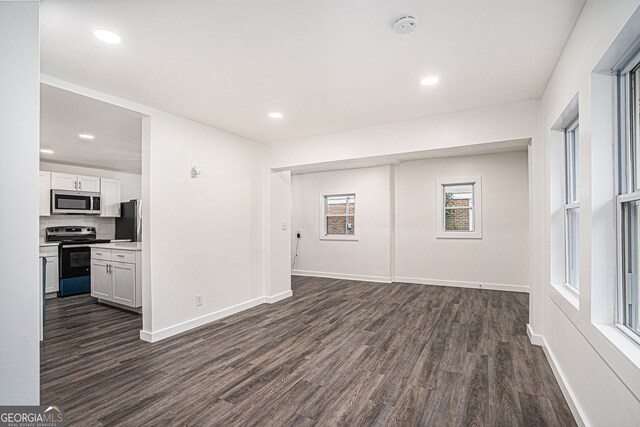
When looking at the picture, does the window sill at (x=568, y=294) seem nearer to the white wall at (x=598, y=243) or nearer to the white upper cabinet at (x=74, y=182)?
the white wall at (x=598, y=243)

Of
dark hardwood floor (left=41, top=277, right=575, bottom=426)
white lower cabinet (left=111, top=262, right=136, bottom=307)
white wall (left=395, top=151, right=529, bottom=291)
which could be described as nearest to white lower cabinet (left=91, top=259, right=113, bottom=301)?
white lower cabinet (left=111, top=262, right=136, bottom=307)

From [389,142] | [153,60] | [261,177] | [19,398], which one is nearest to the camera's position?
[19,398]

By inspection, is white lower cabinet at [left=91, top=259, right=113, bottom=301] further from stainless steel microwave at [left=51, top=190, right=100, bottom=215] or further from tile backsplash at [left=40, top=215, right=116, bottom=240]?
tile backsplash at [left=40, top=215, right=116, bottom=240]

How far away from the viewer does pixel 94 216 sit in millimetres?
6543

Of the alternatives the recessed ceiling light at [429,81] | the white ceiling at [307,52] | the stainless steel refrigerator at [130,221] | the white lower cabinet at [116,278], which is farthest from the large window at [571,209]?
the stainless steel refrigerator at [130,221]

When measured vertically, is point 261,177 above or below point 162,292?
above

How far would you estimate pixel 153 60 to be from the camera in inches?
92.6

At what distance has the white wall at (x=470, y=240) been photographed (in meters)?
5.30

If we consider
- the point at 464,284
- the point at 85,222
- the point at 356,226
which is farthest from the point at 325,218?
the point at 85,222

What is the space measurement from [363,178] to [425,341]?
385cm

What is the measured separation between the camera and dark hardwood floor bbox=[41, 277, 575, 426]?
2037 millimetres

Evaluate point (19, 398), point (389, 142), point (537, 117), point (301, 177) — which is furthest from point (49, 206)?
point (537, 117)

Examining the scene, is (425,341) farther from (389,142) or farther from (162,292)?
(162,292)

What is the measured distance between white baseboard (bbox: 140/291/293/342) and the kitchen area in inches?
39.3
